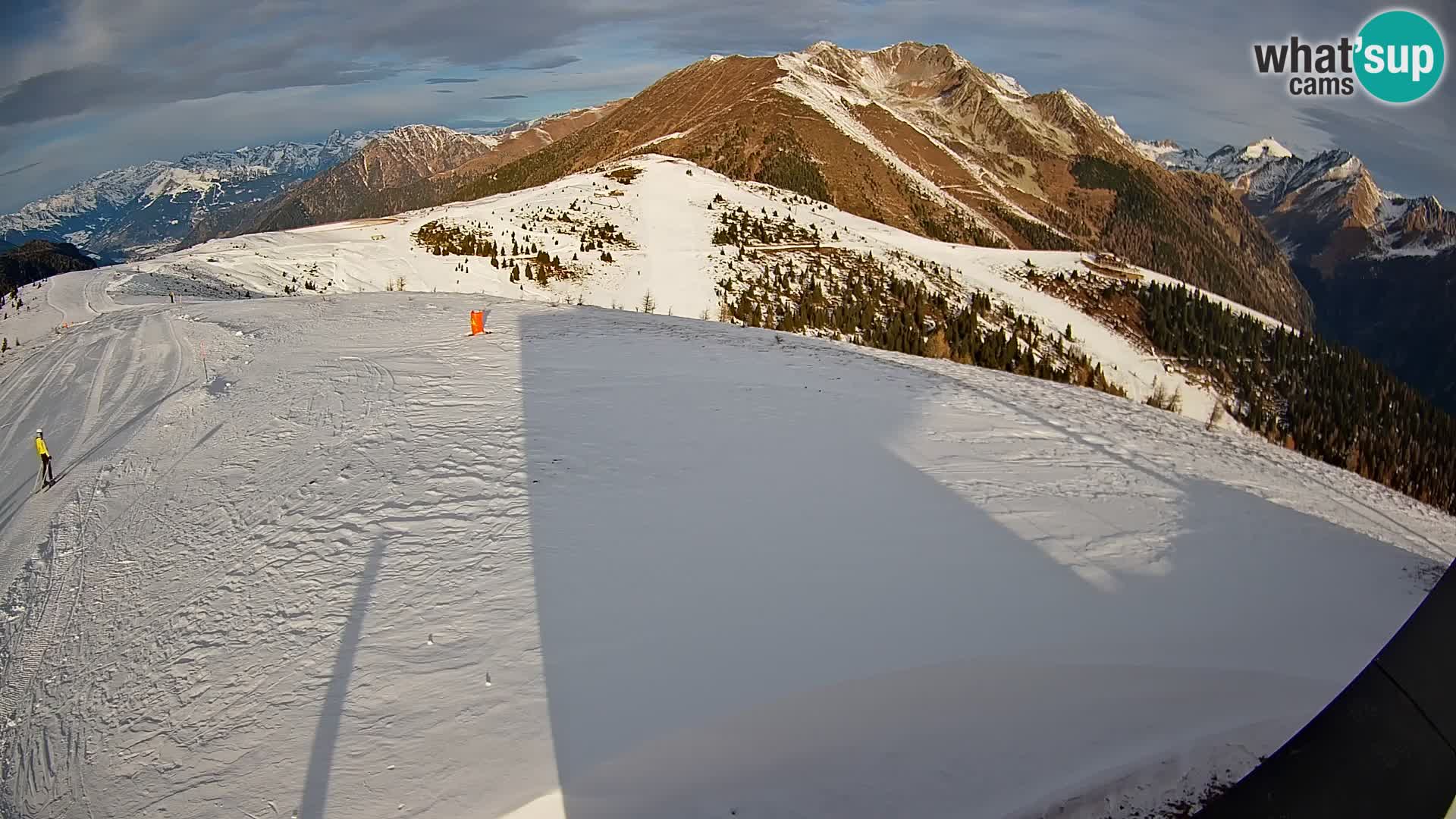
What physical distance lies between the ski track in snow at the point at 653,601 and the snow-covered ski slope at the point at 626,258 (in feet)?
55.6

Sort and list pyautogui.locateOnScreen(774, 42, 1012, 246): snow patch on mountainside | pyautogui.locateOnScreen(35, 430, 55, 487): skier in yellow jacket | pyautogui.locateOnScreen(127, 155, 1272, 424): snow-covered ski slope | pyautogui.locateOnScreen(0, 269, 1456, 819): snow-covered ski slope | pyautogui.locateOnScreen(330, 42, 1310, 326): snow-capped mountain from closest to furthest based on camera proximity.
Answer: pyautogui.locateOnScreen(0, 269, 1456, 819): snow-covered ski slope → pyautogui.locateOnScreen(35, 430, 55, 487): skier in yellow jacket → pyautogui.locateOnScreen(127, 155, 1272, 424): snow-covered ski slope → pyautogui.locateOnScreen(330, 42, 1310, 326): snow-capped mountain → pyautogui.locateOnScreen(774, 42, 1012, 246): snow patch on mountainside

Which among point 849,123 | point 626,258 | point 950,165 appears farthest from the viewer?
point 950,165

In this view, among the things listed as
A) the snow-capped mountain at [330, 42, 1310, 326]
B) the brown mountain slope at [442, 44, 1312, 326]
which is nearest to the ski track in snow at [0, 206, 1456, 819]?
the brown mountain slope at [442, 44, 1312, 326]

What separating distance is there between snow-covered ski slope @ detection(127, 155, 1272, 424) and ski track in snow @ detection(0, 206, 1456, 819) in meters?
17.0

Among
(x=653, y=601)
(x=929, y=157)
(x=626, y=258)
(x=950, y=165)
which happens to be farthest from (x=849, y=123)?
(x=653, y=601)

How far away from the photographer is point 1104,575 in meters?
6.52

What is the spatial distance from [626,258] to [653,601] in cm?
2886

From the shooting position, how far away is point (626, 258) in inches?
1287

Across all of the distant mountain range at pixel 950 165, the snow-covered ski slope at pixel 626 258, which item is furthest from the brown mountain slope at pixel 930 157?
the snow-covered ski slope at pixel 626 258

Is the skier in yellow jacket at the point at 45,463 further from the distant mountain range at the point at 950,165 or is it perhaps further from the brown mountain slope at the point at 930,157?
the brown mountain slope at the point at 930,157

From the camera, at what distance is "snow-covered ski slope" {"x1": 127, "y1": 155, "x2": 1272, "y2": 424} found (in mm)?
27266

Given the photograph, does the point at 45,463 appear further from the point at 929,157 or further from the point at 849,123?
the point at 929,157

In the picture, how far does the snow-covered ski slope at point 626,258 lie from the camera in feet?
89.5

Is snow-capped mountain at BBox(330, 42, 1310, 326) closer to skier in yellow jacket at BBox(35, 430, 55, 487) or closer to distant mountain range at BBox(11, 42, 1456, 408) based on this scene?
distant mountain range at BBox(11, 42, 1456, 408)
